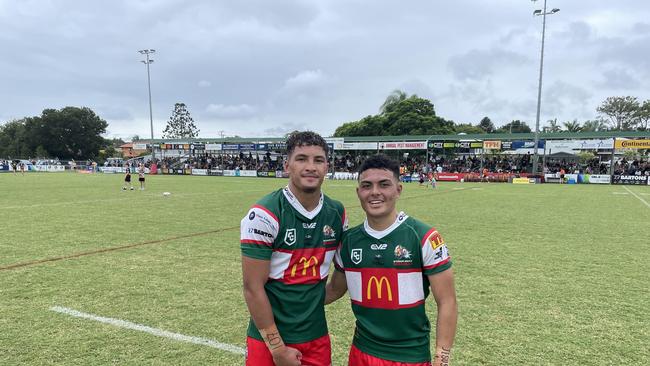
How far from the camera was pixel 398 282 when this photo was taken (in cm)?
233

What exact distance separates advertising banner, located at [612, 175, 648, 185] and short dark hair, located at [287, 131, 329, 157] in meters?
42.7

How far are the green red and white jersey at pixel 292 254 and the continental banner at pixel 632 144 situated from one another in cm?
4218

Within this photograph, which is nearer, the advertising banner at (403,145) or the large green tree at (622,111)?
the advertising banner at (403,145)

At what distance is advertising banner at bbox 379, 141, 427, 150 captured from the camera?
137 feet

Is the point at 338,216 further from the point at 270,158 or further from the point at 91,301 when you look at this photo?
the point at 270,158

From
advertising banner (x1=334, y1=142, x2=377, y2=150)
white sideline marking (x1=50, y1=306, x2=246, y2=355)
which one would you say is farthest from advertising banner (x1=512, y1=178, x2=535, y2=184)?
white sideline marking (x1=50, y1=306, x2=246, y2=355)

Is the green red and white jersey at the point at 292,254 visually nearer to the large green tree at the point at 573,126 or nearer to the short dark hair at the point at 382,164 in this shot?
the short dark hair at the point at 382,164

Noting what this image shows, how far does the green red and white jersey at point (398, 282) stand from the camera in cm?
230

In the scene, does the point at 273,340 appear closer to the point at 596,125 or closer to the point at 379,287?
→ the point at 379,287

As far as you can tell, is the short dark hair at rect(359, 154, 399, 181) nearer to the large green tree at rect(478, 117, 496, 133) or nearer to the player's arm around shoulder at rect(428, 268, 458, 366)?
the player's arm around shoulder at rect(428, 268, 458, 366)

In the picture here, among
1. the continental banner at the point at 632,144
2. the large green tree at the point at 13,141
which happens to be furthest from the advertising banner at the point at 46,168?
the continental banner at the point at 632,144

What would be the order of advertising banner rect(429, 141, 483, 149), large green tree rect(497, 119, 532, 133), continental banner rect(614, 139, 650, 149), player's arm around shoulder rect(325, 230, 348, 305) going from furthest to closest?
large green tree rect(497, 119, 532, 133), advertising banner rect(429, 141, 483, 149), continental banner rect(614, 139, 650, 149), player's arm around shoulder rect(325, 230, 348, 305)

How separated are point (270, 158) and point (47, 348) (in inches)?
2036

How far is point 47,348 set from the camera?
3982 millimetres
